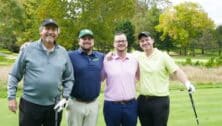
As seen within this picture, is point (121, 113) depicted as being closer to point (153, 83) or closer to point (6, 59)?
point (153, 83)

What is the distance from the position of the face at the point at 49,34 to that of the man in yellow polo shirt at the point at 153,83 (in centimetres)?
136

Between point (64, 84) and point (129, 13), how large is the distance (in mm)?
31461

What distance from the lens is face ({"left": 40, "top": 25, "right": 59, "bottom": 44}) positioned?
20.8ft

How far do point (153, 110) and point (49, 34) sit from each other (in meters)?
1.83

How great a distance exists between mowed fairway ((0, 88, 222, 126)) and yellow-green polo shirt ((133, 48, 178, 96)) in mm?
3499

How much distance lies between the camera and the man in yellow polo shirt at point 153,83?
23.1 feet

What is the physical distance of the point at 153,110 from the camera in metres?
7.11

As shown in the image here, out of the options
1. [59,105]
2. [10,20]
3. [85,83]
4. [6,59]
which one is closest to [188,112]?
[85,83]

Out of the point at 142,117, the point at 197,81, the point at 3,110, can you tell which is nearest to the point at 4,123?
the point at 3,110

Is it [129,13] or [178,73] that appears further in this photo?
[129,13]

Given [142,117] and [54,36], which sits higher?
[54,36]

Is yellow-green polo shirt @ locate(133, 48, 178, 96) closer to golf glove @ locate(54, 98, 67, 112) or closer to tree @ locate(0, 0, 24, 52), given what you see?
golf glove @ locate(54, 98, 67, 112)

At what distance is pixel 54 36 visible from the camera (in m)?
6.38

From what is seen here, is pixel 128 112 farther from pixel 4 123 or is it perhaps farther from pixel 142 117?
pixel 4 123
